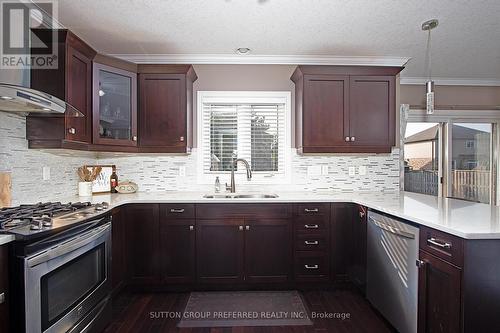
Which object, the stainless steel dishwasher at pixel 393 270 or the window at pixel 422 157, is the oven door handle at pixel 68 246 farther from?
the window at pixel 422 157

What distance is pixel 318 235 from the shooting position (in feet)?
8.71

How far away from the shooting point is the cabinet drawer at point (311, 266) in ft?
8.68

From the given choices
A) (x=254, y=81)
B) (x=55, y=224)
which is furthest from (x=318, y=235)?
(x=55, y=224)

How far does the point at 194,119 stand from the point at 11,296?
89.6 inches

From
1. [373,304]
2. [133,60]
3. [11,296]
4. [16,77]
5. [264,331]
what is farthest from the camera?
[133,60]

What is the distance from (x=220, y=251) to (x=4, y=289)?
5.26 feet

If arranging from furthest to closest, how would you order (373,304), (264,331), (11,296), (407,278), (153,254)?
(153,254) < (373,304) < (264,331) < (407,278) < (11,296)

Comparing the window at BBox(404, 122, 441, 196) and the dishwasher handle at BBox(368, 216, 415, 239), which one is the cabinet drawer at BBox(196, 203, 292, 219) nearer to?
the dishwasher handle at BBox(368, 216, 415, 239)

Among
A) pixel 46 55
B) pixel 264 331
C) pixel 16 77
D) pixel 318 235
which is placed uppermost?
pixel 46 55

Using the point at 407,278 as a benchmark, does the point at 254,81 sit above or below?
above

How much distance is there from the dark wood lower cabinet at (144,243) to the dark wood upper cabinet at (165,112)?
671mm

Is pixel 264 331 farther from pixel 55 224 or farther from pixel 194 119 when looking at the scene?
pixel 194 119

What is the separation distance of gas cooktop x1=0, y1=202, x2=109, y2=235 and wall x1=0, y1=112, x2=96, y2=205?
334 millimetres

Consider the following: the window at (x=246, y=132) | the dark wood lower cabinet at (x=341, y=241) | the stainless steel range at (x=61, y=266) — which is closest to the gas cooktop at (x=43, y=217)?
A: the stainless steel range at (x=61, y=266)
